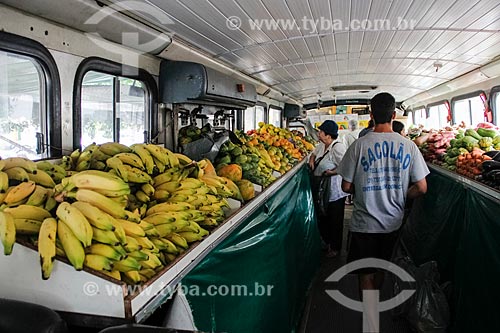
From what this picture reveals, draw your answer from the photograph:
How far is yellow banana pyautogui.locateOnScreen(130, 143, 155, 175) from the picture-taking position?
178cm

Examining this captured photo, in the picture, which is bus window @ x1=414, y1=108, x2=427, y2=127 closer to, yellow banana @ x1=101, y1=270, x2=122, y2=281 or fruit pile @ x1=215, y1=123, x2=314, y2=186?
fruit pile @ x1=215, y1=123, x2=314, y2=186

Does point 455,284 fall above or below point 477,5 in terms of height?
below

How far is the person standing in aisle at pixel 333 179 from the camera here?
490 centimetres

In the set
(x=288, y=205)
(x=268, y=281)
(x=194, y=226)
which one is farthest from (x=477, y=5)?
(x=194, y=226)

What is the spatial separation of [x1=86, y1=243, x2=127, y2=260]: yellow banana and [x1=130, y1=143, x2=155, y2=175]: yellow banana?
606 mm

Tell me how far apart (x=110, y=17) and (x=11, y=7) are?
1.64 ft

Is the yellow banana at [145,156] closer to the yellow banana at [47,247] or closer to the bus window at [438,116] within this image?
the yellow banana at [47,247]

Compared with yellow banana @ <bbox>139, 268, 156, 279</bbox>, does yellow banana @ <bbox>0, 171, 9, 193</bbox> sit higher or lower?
higher

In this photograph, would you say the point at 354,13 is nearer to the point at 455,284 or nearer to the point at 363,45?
the point at 363,45

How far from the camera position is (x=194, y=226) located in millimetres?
1604

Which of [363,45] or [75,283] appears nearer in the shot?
[75,283]

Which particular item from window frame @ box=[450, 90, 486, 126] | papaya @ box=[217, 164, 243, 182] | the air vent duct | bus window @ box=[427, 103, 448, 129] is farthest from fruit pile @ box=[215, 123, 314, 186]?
bus window @ box=[427, 103, 448, 129]

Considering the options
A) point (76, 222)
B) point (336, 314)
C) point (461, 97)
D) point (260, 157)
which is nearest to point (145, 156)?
point (76, 222)

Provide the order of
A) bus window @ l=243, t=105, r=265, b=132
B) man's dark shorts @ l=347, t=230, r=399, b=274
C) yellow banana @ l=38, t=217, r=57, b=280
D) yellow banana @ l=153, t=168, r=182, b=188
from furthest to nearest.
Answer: bus window @ l=243, t=105, r=265, b=132 → man's dark shorts @ l=347, t=230, r=399, b=274 → yellow banana @ l=153, t=168, r=182, b=188 → yellow banana @ l=38, t=217, r=57, b=280
